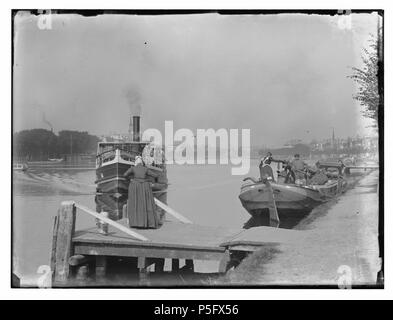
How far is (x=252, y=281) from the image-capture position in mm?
9789

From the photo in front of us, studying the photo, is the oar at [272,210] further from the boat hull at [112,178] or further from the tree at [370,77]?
the boat hull at [112,178]

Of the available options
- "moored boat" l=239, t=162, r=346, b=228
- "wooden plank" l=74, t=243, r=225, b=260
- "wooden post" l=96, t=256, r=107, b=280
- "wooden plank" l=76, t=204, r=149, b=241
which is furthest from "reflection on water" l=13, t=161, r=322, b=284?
"wooden post" l=96, t=256, r=107, b=280

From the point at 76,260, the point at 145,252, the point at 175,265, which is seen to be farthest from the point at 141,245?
the point at 76,260

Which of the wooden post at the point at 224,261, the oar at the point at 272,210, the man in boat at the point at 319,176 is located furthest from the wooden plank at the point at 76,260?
the man in boat at the point at 319,176

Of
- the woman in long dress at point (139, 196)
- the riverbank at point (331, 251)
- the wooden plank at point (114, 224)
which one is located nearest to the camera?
the riverbank at point (331, 251)

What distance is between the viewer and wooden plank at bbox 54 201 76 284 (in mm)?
10016

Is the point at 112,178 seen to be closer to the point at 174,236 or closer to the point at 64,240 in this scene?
the point at 64,240

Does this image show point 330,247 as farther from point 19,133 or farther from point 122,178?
point 19,133

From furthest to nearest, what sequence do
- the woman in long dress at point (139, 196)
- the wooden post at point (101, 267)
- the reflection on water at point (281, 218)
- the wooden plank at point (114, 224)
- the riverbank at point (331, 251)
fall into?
the reflection on water at point (281, 218) → the woman in long dress at point (139, 196) → the wooden post at point (101, 267) → the wooden plank at point (114, 224) → the riverbank at point (331, 251)

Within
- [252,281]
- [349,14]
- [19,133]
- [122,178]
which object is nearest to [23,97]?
[19,133]

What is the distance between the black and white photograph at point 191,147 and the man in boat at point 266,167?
20 mm

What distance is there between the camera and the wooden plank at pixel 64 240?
1002cm

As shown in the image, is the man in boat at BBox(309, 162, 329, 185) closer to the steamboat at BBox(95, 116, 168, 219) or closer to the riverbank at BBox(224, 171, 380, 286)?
the riverbank at BBox(224, 171, 380, 286)

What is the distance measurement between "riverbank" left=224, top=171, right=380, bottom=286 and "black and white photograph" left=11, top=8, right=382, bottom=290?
0.02 metres
